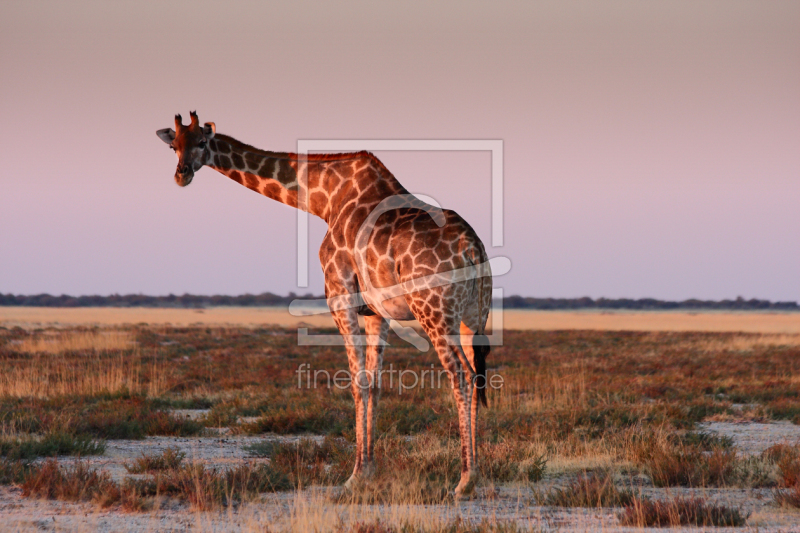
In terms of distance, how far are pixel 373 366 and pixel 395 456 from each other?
131 centimetres

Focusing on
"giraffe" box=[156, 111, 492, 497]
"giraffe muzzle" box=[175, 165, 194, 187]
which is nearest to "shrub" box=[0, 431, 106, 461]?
"giraffe muzzle" box=[175, 165, 194, 187]

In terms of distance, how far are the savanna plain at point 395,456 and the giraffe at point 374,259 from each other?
3.01 feet

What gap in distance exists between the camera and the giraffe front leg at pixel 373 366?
8.15m

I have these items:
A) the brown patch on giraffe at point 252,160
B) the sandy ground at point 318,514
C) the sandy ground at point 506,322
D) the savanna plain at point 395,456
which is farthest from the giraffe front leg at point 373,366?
the sandy ground at point 506,322

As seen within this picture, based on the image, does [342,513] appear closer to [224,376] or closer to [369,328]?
[369,328]

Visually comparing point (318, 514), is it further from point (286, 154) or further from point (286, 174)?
point (286, 154)

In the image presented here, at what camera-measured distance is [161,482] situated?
7.53 meters

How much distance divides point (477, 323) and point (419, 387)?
32.5 ft

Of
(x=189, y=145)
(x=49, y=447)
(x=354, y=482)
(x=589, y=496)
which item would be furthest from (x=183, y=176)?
(x=589, y=496)

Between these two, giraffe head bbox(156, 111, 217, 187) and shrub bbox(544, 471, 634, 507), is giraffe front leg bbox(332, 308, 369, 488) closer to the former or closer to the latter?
shrub bbox(544, 471, 634, 507)

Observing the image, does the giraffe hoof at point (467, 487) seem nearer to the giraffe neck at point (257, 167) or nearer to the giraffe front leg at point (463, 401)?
the giraffe front leg at point (463, 401)

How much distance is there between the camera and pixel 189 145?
8.84 meters

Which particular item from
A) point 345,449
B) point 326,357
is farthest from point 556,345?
point 345,449

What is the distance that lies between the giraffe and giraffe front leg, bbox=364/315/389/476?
12 millimetres
